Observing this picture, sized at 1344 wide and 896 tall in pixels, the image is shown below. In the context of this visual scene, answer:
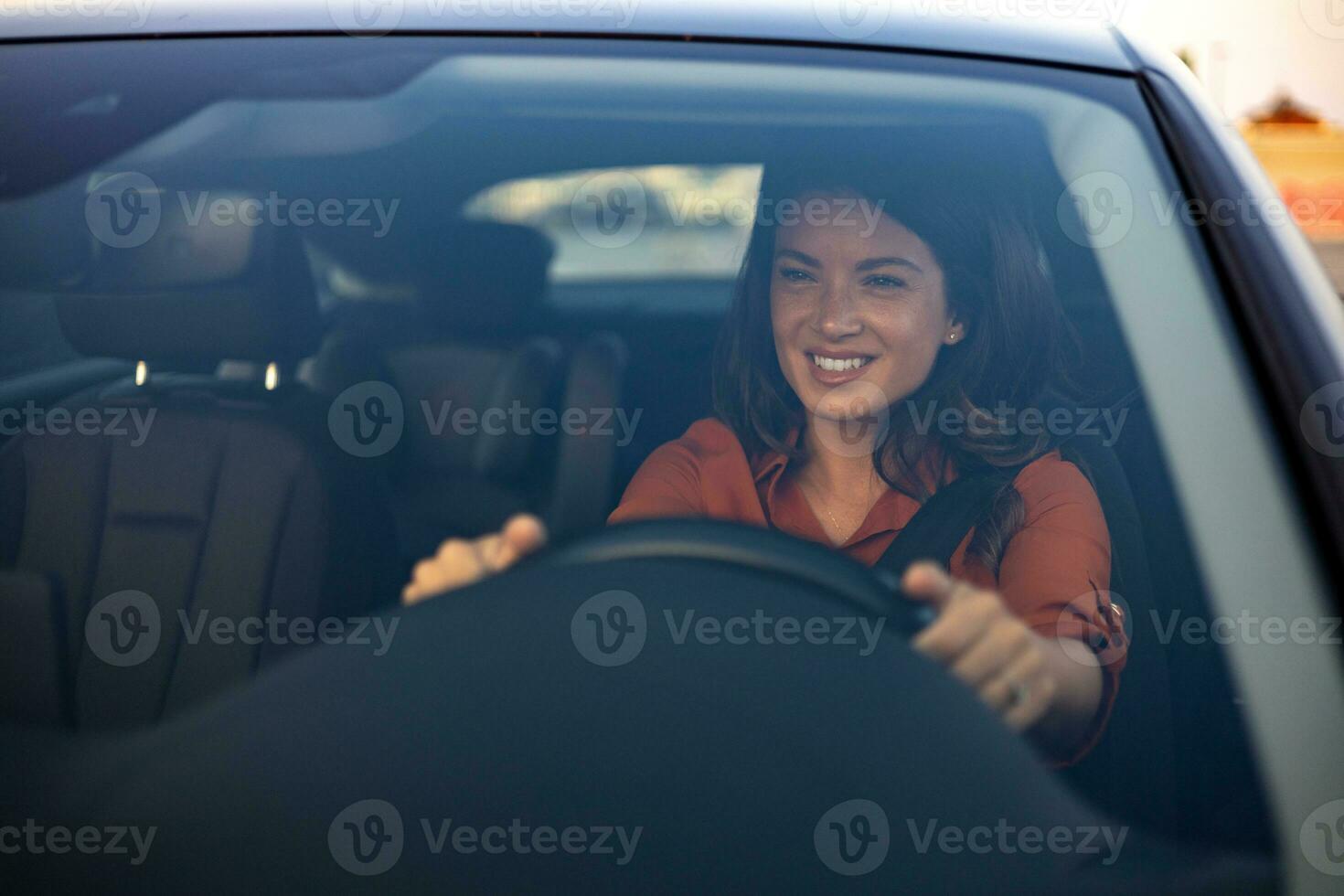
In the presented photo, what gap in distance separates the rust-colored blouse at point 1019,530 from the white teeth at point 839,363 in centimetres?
13

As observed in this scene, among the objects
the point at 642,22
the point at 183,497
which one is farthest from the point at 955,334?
the point at 183,497

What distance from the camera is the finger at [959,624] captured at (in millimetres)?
954

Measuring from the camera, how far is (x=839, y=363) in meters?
1.26

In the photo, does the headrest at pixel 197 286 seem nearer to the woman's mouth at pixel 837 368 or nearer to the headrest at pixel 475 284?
the headrest at pixel 475 284

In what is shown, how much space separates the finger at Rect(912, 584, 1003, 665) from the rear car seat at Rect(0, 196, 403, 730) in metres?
0.44

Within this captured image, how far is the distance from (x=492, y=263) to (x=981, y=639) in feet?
2.26

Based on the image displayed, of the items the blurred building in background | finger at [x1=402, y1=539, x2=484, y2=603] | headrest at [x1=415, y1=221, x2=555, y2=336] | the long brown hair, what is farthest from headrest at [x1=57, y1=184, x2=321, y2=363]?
the blurred building in background

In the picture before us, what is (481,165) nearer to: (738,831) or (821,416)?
(821,416)

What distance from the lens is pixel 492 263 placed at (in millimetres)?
1364

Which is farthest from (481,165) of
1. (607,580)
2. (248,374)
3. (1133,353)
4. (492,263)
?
(1133,353)

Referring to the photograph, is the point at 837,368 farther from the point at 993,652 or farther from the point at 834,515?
the point at 993,652

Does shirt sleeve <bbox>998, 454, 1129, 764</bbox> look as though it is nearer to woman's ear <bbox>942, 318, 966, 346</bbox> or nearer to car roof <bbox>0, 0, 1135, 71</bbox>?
woman's ear <bbox>942, 318, 966, 346</bbox>

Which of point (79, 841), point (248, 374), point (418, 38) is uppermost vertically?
point (418, 38)

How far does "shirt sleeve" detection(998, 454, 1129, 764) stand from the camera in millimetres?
994
